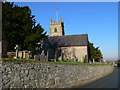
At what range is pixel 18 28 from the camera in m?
30.1

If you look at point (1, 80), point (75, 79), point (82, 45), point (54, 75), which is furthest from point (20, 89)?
point (82, 45)

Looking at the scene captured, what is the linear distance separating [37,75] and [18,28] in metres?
13.9

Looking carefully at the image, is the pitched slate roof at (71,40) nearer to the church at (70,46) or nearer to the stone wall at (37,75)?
the church at (70,46)

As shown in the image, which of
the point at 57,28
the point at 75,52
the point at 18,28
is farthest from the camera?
the point at 57,28

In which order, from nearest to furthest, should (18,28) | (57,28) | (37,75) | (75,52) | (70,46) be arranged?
(37,75) → (18,28) → (75,52) → (70,46) → (57,28)

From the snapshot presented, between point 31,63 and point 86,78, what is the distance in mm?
17437

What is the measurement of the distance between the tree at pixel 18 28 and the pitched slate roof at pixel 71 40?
31381 mm

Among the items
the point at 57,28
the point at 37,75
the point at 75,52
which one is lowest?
the point at 37,75

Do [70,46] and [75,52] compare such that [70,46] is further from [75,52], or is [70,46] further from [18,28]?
[18,28]

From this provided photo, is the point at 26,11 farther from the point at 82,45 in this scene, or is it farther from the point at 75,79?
the point at 82,45

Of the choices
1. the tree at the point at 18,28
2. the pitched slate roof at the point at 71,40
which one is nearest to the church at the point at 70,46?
the pitched slate roof at the point at 71,40

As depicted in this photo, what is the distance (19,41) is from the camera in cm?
3097

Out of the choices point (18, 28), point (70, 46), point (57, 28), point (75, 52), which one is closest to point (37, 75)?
point (18, 28)

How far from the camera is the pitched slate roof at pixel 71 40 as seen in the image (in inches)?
2479
